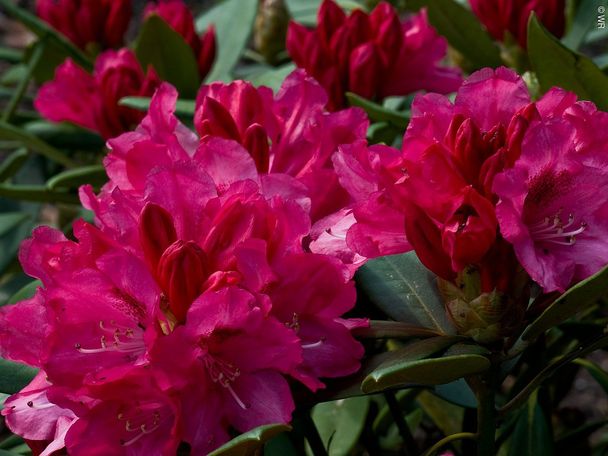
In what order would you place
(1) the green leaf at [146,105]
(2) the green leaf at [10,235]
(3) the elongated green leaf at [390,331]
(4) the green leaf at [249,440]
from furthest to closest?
(2) the green leaf at [10,235], (1) the green leaf at [146,105], (3) the elongated green leaf at [390,331], (4) the green leaf at [249,440]

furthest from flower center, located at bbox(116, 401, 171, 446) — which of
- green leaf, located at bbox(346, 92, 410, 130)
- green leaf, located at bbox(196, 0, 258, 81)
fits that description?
green leaf, located at bbox(196, 0, 258, 81)

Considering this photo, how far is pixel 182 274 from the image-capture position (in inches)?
27.7

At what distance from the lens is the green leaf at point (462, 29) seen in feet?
4.67

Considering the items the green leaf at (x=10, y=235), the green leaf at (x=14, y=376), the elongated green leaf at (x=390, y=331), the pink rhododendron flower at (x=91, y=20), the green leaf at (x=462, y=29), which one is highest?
the elongated green leaf at (x=390, y=331)

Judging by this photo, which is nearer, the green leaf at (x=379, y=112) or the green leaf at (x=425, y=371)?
the green leaf at (x=425, y=371)

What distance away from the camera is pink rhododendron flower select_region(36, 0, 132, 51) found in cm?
168

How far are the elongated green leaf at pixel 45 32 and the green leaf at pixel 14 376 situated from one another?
2.56ft

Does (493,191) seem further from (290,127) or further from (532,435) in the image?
(532,435)

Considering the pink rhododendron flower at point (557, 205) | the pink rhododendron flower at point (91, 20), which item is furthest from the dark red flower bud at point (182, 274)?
the pink rhododendron flower at point (91, 20)

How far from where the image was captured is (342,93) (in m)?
1.24

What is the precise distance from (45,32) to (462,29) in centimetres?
62

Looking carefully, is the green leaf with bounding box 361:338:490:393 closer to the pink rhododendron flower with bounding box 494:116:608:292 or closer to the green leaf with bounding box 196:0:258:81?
the pink rhododendron flower with bounding box 494:116:608:292

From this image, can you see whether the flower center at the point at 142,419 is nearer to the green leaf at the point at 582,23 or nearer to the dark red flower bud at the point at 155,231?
the dark red flower bud at the point at 155,231

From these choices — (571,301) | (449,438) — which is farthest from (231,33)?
(571,301)
